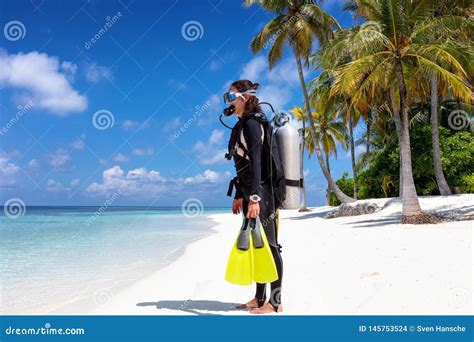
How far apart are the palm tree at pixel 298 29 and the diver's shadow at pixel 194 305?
17.1m

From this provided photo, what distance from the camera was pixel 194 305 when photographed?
14.9 ft

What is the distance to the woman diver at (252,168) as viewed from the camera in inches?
148

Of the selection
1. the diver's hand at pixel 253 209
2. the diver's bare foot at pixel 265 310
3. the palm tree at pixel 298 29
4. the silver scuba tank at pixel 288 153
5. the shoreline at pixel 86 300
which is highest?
the palm tree at pixel 298 29

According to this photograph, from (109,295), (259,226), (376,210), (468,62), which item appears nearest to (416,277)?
(259,226)

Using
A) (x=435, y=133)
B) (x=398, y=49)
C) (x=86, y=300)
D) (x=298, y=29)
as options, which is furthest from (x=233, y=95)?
(x=298, y=29)

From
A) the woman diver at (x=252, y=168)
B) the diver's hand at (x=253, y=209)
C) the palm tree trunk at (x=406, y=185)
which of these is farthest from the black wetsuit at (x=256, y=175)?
the palm tree trunk at (x=406, y=185)

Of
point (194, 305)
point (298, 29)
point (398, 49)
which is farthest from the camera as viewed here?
point (298, 29)

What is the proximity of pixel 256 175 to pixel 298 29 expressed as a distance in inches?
750

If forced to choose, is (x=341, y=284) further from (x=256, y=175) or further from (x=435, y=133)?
(x=435, y=133)

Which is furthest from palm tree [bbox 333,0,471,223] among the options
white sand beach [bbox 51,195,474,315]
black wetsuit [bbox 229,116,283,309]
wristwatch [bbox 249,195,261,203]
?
wristwatch [bbox 249,195,261,203]

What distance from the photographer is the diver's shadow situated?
4.30 meters

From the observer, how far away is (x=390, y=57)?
13.2 metres

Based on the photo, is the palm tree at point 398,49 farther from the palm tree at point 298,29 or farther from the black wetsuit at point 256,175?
the black wetsuit at point 256,175

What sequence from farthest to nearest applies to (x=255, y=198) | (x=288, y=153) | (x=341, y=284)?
(x=341, y=284), (x=288, y=153), (x=255, y=198)
